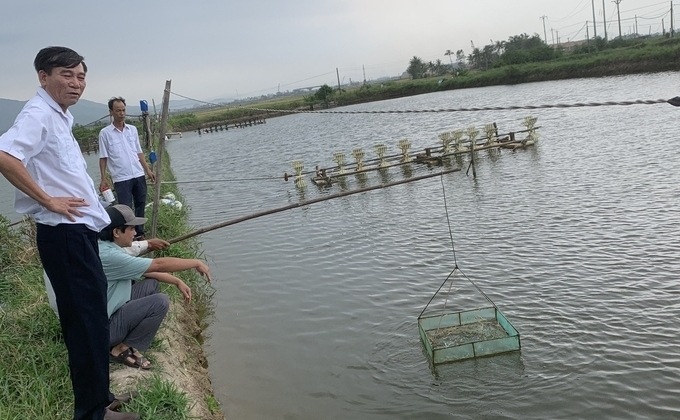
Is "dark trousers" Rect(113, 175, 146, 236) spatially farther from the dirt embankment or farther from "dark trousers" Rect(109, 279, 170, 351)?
"dark trousers" Rect(109, 279, 170, 351)

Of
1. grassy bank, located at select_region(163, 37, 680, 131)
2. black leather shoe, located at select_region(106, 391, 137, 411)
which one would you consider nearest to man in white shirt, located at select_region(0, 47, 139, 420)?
black leather shoe, located at select_region(106, 391, 137, 411)

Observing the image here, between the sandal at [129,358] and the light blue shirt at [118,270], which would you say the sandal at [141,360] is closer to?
the sandal at [129,358]

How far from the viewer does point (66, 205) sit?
2.91 metres

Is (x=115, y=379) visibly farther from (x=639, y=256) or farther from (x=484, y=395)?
(x=639, y=256)

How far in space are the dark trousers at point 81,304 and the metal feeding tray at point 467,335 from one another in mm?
3526

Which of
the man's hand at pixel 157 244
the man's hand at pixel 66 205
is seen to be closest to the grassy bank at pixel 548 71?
the man's hand at pixel 157 244

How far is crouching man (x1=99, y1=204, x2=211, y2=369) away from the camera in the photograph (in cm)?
381

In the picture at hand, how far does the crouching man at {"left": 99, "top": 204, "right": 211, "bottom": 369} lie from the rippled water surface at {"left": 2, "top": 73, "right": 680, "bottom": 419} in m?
1.66

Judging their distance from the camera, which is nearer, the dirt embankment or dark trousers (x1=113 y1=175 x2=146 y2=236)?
the dirt embankment

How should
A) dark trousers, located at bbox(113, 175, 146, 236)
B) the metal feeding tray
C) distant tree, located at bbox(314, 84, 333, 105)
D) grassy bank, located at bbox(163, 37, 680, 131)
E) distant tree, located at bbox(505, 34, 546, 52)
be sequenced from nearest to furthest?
1. the metal feeding tray
2. dark trousers, located at bbox(113, 175, 146, 236)
3. grassy bank, located at bbox(163, 37, 680, 131)
4. distant tree, located at bbox(314, 84, 333, 105)
5. distant tree, located at bbox(505, 34, 546, 52)

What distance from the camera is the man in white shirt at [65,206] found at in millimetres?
2826

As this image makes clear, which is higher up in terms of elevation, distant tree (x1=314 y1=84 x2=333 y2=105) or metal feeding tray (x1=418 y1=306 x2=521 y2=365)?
distant tree (x1=314 y1=84 x2=333 y2=105)

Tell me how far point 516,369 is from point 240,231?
8.35 m

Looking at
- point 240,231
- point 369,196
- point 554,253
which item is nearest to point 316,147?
point 369,196
